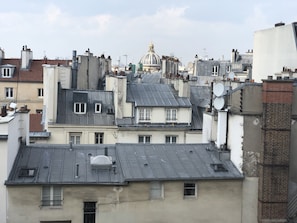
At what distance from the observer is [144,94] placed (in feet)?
109

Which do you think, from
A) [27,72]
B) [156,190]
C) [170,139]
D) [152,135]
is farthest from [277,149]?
[27,72]

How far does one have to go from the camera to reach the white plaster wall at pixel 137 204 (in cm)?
1609

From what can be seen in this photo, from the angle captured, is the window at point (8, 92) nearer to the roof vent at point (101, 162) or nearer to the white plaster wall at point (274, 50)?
the white plaster wall at point (274, 50)

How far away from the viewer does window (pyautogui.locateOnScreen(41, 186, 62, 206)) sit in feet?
53.4

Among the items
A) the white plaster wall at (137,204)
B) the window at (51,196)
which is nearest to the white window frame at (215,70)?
the white plaster wall at (137,204)

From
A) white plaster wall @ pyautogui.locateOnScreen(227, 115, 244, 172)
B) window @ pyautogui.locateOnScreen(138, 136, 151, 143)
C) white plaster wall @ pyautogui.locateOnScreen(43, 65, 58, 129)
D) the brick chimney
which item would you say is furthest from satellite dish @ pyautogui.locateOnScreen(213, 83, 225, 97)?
white plaster wall @ pyautogui.locateOnScreen(43, 65, 58, 129)

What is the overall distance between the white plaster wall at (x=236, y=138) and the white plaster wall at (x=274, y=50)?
1991 centimetres

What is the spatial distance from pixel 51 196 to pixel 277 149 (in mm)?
8735

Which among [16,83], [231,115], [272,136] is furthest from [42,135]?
[16,83]

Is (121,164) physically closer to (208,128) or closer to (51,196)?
(51,196)

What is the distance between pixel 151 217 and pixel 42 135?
1495 cm

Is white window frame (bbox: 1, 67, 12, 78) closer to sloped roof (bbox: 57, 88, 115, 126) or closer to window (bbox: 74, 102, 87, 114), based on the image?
sloped roof (bbox: 57, 88, 115, 126)

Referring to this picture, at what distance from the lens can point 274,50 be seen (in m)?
38.6

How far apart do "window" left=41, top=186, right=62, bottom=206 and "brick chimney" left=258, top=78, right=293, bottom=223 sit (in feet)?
25.6
